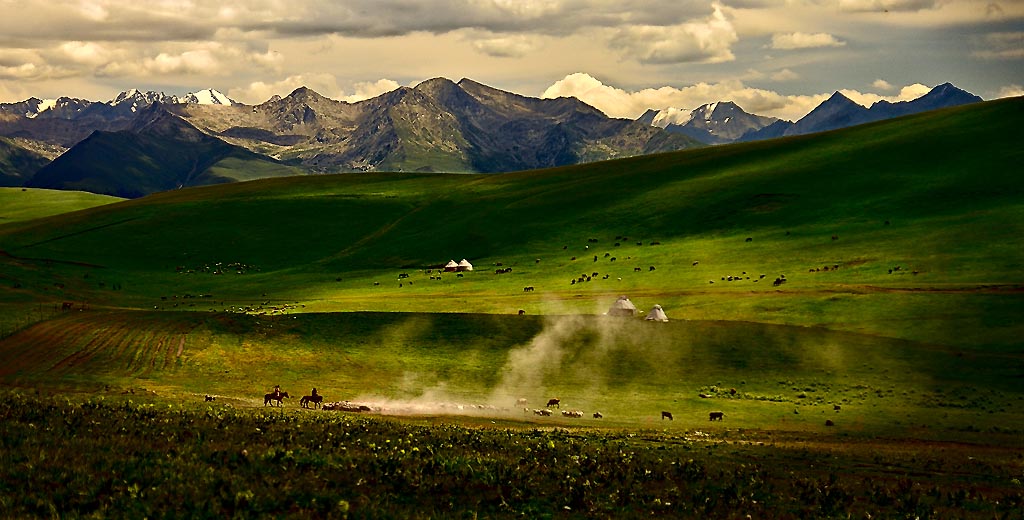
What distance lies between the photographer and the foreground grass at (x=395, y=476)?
1855 centimetres

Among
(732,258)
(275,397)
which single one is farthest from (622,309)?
(275,397)

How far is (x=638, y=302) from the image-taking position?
11219cm

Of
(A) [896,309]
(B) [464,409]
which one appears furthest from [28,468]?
(A) [896,309]

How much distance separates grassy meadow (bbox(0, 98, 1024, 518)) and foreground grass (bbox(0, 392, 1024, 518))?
18 cm

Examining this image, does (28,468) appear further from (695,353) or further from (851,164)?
Result: (851,164)

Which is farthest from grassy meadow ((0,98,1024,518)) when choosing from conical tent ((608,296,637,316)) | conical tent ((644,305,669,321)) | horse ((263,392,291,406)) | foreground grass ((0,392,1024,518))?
conical tent ((644,305,669,321))

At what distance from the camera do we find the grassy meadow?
85.4ft

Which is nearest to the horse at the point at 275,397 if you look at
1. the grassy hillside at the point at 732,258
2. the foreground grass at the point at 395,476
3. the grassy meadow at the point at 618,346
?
the grassy meadow at the point at 618,346

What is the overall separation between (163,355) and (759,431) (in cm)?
4927

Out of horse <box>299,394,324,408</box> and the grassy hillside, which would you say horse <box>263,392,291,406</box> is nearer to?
horse <box>299,394,324,408</box>

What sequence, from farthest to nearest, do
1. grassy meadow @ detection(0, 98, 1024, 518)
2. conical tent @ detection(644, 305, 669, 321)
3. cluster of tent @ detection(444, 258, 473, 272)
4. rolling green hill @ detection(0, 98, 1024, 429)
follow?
cluster of tent @ detection(444, 258, 473, 272) < conical tent @ detection(644, 305, 669, 321) < rolling green hill @ detection(0, 98, 1024, 429) < grassy meadow @ detection(0, 98, 1024, 518)

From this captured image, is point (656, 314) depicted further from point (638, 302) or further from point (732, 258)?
point (732, 258)

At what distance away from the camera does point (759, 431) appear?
179ft

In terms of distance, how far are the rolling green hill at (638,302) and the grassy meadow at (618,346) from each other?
0.44 meters
